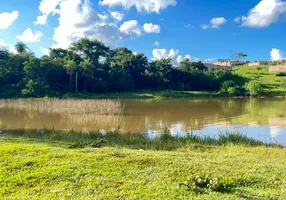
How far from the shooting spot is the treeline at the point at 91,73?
39.7 metres

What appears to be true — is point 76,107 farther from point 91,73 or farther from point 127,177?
point 91,73

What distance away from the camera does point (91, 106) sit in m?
19.8

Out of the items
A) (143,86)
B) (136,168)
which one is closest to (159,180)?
(136,168)

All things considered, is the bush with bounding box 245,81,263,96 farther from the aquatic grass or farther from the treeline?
the aquatic grass

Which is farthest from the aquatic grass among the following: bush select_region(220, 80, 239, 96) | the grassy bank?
bush select_region(220, 80, 239, 96)

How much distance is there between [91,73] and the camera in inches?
1770

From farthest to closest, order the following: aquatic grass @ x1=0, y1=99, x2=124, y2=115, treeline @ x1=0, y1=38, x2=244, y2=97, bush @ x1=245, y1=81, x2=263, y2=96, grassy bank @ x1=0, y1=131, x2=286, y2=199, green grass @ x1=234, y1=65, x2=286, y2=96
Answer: green grass @ x1=234, y1=65, x2=286, y2=96, bush @ x1=245, y1=81, x2=263, y2=96, treeline @ x1=0, y1=38, x2=244, y2=97, aquatic grass @ x1=0, y1=99, x2=124, y2=115, grassy bank @ x1=0, y1=131, x2=286, y2=199

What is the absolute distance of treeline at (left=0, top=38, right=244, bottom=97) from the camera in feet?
130

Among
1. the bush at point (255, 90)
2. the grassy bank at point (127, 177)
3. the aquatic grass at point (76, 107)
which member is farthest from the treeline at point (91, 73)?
the grassy bank at point (127, 177)

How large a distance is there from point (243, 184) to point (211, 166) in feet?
2.62

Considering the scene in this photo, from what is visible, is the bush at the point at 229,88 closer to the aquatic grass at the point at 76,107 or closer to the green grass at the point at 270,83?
the green grass at the point at 270,83

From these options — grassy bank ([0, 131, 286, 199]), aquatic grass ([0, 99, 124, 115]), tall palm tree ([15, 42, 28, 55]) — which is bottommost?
grassy bank ([0, 131, 286, 199])

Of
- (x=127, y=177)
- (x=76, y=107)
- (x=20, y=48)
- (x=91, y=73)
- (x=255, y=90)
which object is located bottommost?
(x=127, y=177)

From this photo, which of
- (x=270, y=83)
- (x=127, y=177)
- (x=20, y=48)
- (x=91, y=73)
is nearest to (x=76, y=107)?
(x=127, y=177)
